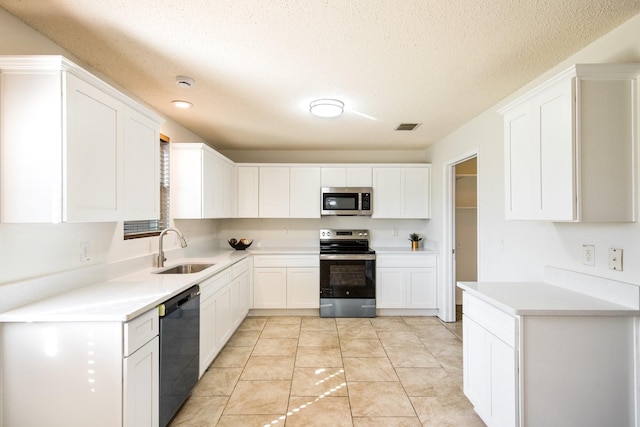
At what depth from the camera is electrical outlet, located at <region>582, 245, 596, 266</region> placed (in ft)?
5.67

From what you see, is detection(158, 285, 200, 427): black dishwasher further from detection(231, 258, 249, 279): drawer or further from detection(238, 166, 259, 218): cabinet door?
detection(238, 166, 259, 218): cabinet door

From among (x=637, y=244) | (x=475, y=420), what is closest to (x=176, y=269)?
(x=475, y=420)

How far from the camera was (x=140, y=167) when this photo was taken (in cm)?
210

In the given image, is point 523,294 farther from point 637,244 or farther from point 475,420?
point 475,420

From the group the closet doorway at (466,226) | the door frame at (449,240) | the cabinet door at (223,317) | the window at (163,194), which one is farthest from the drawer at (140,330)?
the closet doorway at (466,226)

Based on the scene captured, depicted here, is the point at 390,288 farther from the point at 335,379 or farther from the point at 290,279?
the point at 335,379

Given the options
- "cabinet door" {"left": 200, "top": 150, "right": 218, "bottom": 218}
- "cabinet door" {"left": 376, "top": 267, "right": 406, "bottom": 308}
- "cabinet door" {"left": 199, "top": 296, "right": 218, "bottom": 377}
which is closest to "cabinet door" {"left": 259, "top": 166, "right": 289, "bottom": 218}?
"cabinet door" {"left": 200, "top": 150, "right": 218, "bottom": 218}

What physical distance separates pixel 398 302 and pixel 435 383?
1629 mm

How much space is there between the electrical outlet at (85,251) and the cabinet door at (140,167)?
13.8 inches

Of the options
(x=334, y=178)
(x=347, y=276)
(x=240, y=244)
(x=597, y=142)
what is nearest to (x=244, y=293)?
(x=240, y=244)

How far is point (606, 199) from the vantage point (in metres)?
1.54

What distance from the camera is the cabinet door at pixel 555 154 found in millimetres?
1572

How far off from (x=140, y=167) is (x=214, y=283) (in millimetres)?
1187

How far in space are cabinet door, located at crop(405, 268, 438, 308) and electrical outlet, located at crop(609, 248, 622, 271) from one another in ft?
8.18
